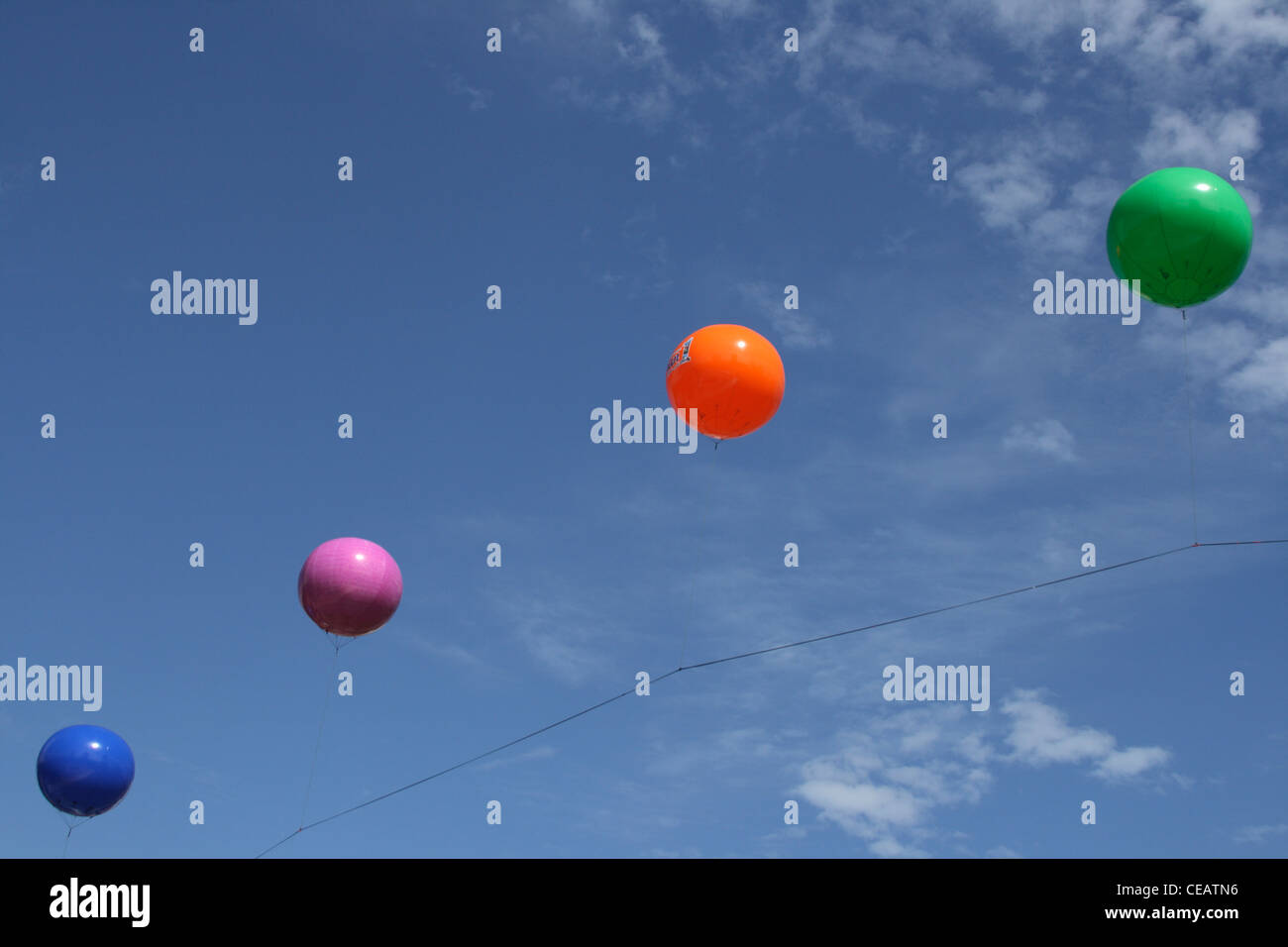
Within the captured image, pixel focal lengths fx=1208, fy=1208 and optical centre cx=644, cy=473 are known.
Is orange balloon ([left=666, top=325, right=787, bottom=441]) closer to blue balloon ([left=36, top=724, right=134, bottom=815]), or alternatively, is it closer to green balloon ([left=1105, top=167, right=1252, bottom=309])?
green balloon ([left=1105, top=167, right=1252, bottom=309])

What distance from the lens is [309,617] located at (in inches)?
696

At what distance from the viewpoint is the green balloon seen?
13781 mm

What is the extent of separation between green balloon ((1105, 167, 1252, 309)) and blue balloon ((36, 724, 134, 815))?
1619 centimetres

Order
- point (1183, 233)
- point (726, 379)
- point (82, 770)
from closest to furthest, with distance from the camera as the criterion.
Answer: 1. point (1183, 233)
2. point (726, 379)
3. point (82, 770)

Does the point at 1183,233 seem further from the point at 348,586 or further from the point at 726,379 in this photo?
the point at 348,586

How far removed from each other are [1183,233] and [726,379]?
5629 mm

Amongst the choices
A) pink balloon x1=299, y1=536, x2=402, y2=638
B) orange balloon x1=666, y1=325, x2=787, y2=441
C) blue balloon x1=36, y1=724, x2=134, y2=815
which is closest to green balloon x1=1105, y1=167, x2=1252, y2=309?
orange balloon x1=666, y1=325, x2=787, y2=441

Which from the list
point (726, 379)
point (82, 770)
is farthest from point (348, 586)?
point (726, 379)

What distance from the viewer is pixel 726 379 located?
615 inches
